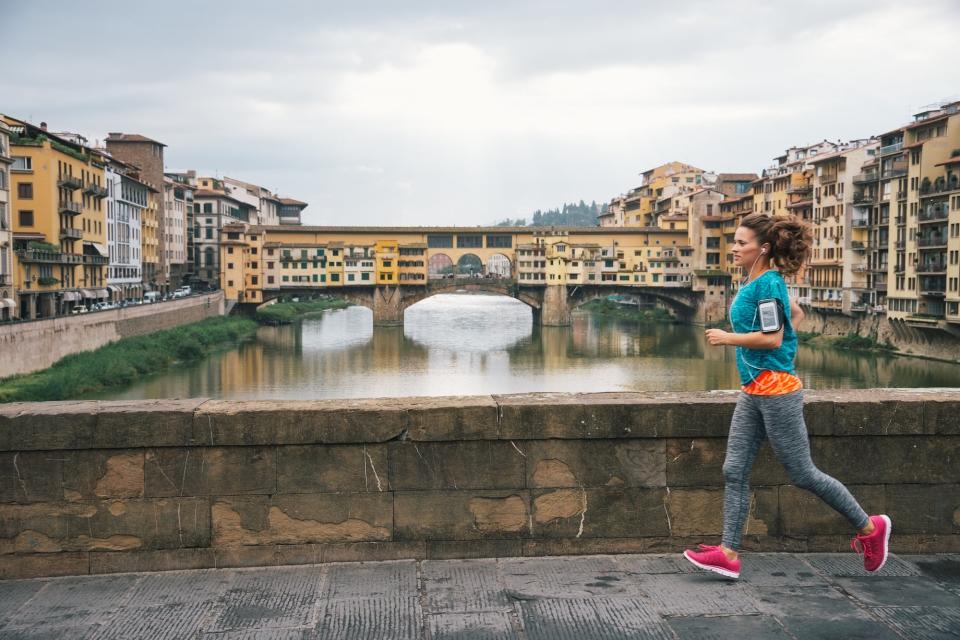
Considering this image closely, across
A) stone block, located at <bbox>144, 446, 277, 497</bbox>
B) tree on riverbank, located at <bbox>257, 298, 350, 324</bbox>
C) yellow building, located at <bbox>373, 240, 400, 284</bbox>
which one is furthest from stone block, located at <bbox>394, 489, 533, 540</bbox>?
yellow building, located at <bbox>373, 240, 400, 284</bbox>

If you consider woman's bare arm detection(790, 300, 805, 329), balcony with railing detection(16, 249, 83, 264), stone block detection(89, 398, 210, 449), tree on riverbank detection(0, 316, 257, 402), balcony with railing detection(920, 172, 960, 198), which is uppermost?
balcony with railing detection(920, 172, 960, 198)

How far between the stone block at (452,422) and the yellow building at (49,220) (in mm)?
39361

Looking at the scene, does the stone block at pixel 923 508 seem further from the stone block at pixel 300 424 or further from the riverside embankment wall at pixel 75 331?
the riverside embankment wall at pixel 75 331

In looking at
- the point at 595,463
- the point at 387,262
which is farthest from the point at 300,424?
the point at 387,262

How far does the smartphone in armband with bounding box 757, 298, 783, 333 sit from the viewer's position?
374 centimetres

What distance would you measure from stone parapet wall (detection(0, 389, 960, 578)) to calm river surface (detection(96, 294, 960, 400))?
71.0ft

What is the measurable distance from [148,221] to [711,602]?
6521 centimetres

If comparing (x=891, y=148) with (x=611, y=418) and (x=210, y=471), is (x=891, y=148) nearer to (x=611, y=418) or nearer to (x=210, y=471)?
(x=611, y=418)

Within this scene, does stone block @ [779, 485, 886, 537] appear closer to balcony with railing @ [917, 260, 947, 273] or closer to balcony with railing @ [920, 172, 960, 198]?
balcony with railing @ [920, 172, 960, 198]

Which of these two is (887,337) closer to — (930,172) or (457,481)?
(930,172)

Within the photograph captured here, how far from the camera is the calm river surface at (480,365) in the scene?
35031mm

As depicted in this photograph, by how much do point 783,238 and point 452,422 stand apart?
5.16ft


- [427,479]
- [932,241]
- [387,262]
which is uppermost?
[932,241]

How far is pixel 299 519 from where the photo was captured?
14.1 feet
